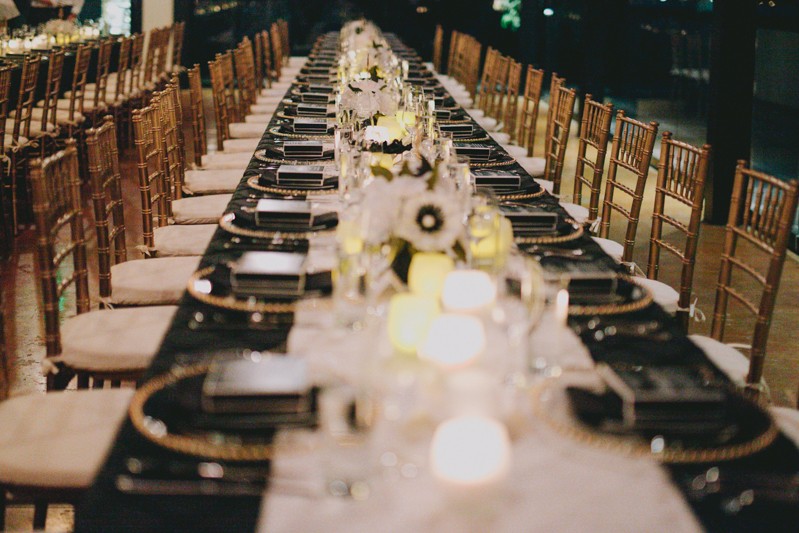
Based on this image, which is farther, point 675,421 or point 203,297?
point 203,297

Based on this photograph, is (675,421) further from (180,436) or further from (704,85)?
(704,85)

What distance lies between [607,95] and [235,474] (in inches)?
380

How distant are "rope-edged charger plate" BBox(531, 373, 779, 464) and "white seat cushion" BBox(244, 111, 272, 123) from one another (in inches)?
220

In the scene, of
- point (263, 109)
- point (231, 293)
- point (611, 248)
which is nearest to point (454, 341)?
point (231, 293)

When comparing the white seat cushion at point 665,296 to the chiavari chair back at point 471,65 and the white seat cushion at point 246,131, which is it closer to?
the white seat cushion at point 246,131

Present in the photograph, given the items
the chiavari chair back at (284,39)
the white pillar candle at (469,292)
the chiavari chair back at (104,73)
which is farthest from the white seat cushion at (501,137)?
the chiavari chair back at (284,39)

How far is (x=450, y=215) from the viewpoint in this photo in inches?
80.7

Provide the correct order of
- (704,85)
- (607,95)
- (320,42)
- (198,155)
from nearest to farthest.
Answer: (198,155) → (704,85) → (607,95) → (320,42)

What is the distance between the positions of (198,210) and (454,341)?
9.60ft

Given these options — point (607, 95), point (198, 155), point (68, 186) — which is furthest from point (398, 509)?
point (607, 95)

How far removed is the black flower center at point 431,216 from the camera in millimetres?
2051

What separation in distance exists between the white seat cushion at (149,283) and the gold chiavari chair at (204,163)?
1424 mm

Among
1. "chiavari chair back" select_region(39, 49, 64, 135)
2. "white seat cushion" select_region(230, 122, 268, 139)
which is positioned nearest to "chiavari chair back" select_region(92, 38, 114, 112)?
"chiavari chair back" select_region(39, 49, 64, 135)

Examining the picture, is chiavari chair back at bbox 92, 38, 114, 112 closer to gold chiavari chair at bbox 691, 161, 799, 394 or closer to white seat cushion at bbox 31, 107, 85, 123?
white seat cushion at bbox 31, 107, 85, 123
